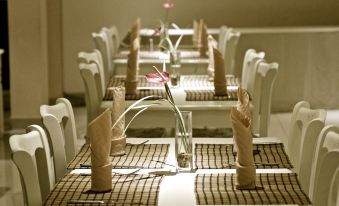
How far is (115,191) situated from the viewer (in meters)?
3.20

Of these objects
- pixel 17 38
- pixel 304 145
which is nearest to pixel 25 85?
pixel 17 38

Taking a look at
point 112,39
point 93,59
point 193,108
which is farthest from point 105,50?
point 193,108

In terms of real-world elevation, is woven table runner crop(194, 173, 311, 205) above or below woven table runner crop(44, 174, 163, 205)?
above

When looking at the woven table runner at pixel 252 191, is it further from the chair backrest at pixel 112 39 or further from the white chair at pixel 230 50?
the chair backrest at pixel 112 39

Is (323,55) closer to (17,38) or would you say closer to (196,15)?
(196,15)

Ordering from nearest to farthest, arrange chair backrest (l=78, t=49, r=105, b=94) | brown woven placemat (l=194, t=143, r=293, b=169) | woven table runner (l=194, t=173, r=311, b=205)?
woven table runner (l=194, t=173, r=311, b=205) → brown woven placemat (l=194, t=143, r=293, b=169) → chair backrest (l=78, t=49, r=105, b=94)

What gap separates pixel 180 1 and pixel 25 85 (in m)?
2.73

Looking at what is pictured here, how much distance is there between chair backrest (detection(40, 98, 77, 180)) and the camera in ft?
12.5

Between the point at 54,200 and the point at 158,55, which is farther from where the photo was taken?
the point at 158,55

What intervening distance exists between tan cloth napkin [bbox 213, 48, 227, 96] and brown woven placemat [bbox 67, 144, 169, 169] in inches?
50.7

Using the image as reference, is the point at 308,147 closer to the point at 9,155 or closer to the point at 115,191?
the point at 115,191

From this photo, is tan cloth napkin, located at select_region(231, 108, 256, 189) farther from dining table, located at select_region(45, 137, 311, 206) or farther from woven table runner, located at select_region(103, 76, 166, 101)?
woven table runner, located at select_region(103, 76, 166, 101)

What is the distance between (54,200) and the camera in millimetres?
3072

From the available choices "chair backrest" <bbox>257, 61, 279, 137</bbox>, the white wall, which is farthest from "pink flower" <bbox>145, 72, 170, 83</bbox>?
the white wall
